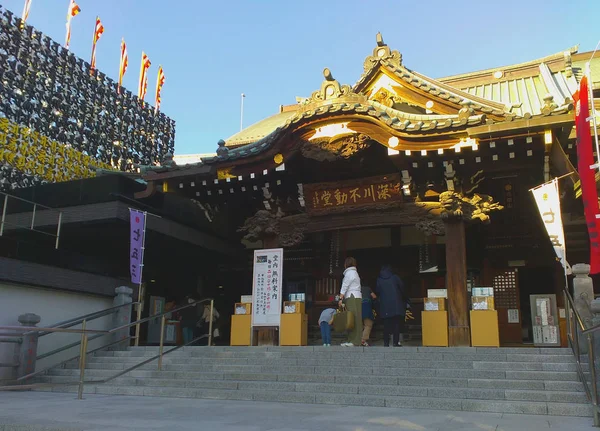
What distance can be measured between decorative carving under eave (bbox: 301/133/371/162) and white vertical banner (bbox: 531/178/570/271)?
3.56 m

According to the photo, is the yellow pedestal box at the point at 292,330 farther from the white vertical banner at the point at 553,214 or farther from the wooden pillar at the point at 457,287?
the white vertical banner at the point at 553,214

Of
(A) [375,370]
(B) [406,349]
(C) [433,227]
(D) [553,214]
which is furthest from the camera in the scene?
(C) [433,227]

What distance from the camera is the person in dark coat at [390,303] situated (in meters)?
9.74

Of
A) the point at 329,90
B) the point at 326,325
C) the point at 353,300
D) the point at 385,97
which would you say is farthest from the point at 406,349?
the point at 385,97

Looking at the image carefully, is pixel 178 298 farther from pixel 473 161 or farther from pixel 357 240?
pixel 473 161

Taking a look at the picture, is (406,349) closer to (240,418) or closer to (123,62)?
(240,418)

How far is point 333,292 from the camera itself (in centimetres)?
1423

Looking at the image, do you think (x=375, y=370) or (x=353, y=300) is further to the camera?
(x=353, y=300)

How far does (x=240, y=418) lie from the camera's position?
5.55 m

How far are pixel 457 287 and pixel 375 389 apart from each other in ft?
12.7

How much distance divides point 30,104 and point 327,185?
10.00 m

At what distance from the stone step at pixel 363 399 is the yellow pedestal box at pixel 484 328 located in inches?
134

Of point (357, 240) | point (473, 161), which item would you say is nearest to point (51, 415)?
point (473, 161)

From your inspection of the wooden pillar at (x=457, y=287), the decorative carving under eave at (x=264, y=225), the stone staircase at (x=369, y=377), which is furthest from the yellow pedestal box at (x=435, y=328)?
the decorative carving under eave at (x=264, y=225)
